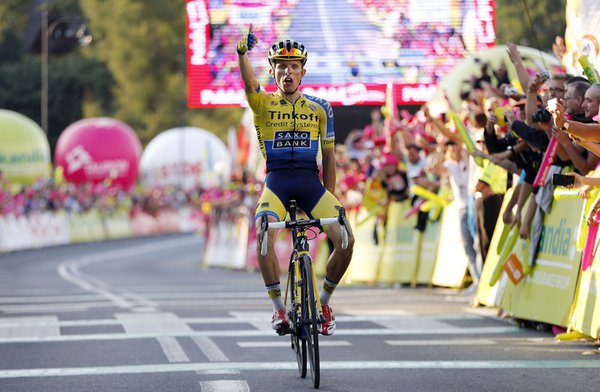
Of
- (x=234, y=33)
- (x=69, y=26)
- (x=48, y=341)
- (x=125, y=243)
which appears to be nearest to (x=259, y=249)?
(x=48, y=341)

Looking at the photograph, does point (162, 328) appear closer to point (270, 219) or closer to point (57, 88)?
point (270, 219)

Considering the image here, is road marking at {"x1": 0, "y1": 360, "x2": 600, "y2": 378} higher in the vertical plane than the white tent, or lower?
lower

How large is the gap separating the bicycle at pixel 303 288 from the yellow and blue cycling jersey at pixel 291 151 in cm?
15

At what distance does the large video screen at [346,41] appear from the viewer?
87.4ft

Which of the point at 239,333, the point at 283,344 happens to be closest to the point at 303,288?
the point at 283,344

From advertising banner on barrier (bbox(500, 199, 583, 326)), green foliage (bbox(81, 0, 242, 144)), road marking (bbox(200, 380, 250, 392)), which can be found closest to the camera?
road marking (bbox(200, 380, 250, 392))

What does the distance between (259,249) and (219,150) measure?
66.8 metres

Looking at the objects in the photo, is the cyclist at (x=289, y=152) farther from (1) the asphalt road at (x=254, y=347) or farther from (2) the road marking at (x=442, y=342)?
(2) the road marking at (x=442, y=342)

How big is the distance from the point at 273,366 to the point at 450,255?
8117mm

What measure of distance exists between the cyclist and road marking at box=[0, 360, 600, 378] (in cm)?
59

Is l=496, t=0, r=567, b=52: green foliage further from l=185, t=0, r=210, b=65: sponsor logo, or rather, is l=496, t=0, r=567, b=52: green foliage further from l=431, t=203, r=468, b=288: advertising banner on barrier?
l=431, t=203, r=468, b=288: advertising banner on barrier

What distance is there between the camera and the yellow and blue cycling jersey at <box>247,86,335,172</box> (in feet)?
32.2

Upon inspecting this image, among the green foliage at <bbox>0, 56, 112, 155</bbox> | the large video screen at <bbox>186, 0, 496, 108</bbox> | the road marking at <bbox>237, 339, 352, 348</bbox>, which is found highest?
the green foliage at <bbox>0, 56, 112, 155</bbox>

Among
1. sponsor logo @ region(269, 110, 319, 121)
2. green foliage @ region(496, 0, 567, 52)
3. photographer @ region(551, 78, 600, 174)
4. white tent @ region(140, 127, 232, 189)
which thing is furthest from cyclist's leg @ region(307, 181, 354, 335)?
white tent @ region(140, 127, 232, 189)
